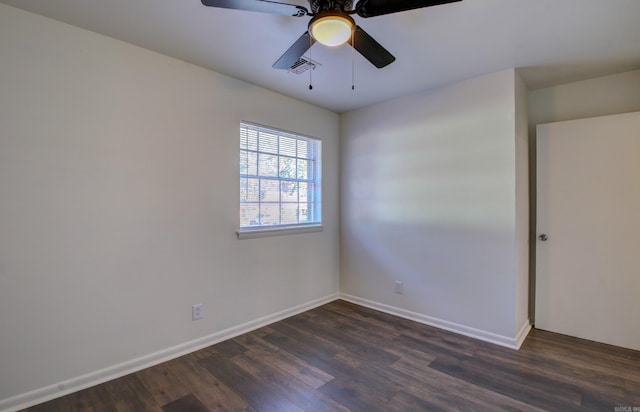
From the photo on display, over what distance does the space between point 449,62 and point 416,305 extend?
7.78 feet

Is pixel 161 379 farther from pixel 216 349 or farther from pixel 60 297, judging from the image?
pixel 60 297

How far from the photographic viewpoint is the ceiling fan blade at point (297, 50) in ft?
5.46

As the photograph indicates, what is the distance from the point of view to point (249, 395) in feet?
6.38

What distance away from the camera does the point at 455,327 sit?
2900mm

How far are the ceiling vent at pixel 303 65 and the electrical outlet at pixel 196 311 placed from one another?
218 centimetres

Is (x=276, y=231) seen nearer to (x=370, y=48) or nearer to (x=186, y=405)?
(x=186, y=405)

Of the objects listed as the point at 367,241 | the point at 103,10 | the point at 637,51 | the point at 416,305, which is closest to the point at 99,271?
the point at 103,10

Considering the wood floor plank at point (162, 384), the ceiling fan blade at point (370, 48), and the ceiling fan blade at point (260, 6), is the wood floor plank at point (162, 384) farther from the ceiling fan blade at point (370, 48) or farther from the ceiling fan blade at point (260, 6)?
the ceiling fan blade at point (370, 48)

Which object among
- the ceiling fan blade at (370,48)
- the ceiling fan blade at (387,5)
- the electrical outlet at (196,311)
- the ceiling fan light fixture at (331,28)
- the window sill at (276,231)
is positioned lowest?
the electrical outlet at (196,311)

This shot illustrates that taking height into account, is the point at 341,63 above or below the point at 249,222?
above

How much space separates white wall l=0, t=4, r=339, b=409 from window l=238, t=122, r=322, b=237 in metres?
0.16

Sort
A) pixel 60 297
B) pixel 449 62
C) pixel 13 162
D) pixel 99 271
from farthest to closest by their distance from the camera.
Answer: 1. pixel 449 62
2. pixel 99 271
3. pixel 60 297
4. pixel 13 162

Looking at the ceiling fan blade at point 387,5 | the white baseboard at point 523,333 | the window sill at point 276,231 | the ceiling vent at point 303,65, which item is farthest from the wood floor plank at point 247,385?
the ceiling vent at point 303,65


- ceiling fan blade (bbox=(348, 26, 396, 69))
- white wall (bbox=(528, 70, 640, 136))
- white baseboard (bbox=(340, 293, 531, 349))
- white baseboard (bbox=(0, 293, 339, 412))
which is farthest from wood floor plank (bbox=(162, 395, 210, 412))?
white wall (bbox=(528, 70, 640, 136))
